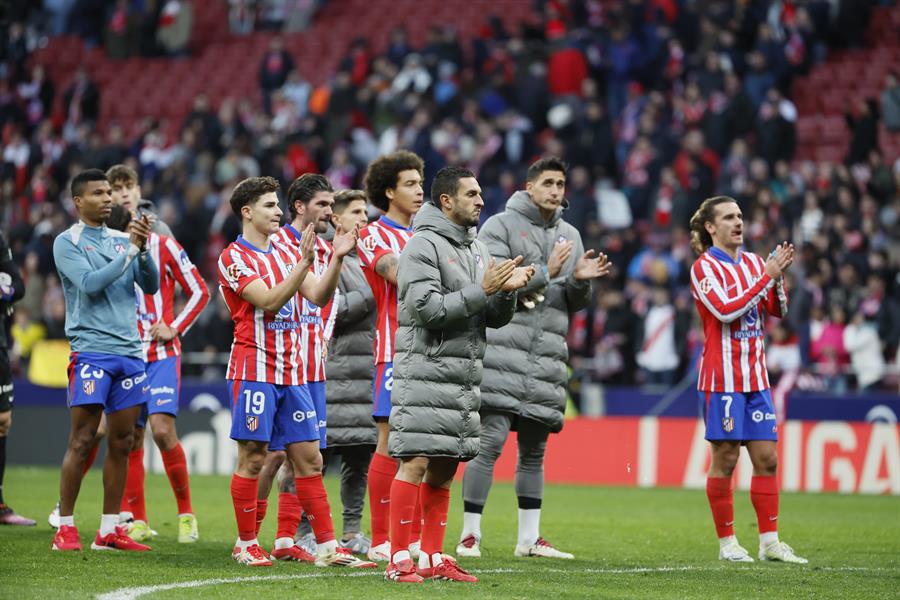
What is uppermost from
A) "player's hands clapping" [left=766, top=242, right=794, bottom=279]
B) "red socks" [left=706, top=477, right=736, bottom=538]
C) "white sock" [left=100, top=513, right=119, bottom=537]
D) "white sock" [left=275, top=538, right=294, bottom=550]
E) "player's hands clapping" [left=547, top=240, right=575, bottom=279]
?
"player's hands clapping" [left=766, top=242, right=794, bottom=279]

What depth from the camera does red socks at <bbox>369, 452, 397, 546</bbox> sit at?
30.0 feet

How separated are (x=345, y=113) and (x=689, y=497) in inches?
473

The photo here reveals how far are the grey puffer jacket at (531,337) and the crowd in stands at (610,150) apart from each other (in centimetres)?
894

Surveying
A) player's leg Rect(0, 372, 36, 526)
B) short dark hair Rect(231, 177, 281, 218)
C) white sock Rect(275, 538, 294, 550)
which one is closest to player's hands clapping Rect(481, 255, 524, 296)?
short dark hair Rect(231, 177, 281, 218)

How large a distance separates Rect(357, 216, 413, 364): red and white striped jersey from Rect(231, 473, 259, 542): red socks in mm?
1207

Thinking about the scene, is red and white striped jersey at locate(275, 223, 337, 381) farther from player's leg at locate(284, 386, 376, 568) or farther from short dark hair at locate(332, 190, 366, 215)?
short dark hair at locate(332, 190, 366, 215)

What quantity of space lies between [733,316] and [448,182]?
273 centimetres

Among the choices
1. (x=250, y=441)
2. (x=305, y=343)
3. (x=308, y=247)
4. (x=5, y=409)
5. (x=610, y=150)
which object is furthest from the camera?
(x=610, y=150)

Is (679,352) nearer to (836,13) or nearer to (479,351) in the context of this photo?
(836,13)

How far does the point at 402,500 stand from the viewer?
8.05m

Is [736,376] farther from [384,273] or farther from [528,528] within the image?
[384,273]

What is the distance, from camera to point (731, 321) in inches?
396

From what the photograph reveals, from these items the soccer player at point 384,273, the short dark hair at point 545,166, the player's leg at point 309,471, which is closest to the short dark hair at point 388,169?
the soccer player at point 384,273

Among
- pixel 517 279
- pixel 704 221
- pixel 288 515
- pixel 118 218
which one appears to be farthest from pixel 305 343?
pixel 704 221
